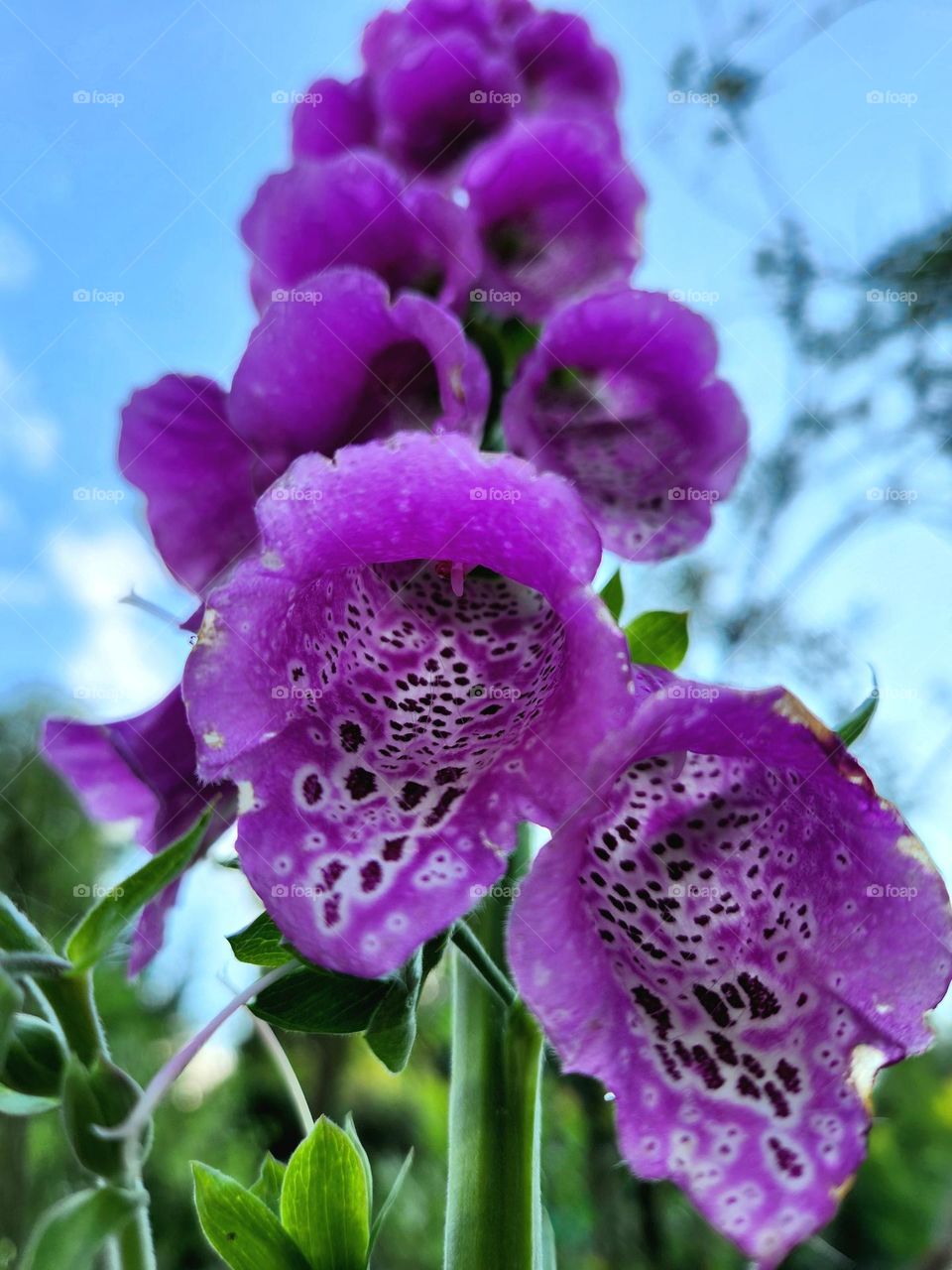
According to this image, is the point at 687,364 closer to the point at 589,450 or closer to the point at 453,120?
the point at 589,450

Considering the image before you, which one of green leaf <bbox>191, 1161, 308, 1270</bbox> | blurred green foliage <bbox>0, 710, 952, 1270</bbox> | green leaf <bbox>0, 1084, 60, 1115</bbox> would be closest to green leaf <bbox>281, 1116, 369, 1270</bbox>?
green leaf <bbox>191, 1161, 308, 1270</bbox>

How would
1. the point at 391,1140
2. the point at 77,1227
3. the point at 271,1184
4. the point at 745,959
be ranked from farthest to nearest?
the point at 391,1140 → the point at 271,1184 → the point at 745,959 → the point at 77,1227

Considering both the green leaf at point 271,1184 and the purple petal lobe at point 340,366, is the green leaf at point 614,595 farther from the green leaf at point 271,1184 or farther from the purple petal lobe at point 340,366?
the green leaf at point 271,1184
